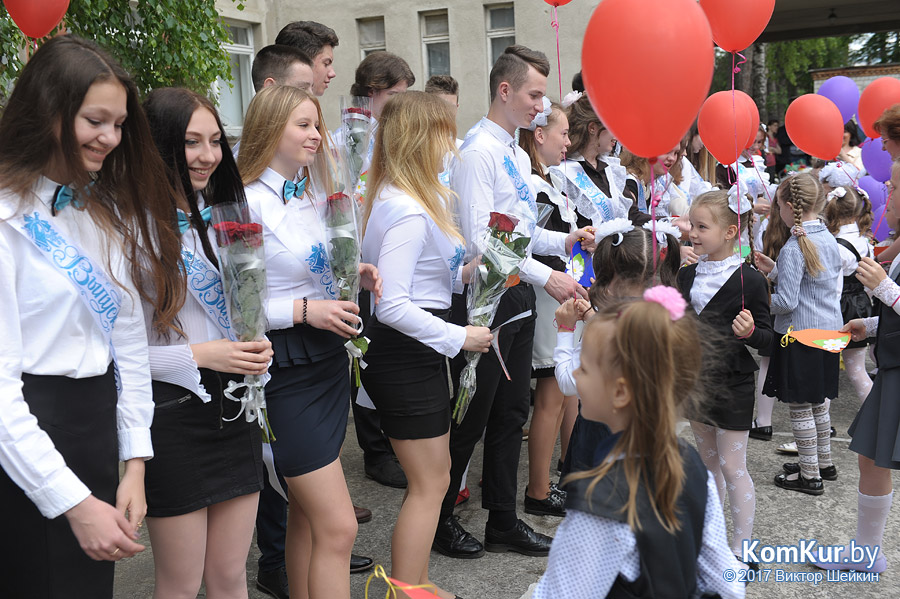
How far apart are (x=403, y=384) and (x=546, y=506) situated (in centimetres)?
156

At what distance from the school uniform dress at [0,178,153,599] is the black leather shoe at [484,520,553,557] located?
2.14m

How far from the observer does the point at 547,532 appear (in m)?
4.00

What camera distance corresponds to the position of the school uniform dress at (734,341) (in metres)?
3.55

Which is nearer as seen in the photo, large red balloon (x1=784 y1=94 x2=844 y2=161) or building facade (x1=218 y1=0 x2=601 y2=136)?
large red balloon (x1=784 y1=94 x2=844 y2=161)

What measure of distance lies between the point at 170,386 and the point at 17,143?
0.77 m

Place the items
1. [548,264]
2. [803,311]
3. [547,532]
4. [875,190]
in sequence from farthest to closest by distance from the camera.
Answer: [875,190] < [803,311] < [548,264] < [547,532]

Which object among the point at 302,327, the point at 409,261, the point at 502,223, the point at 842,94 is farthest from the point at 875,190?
the point at 302,327

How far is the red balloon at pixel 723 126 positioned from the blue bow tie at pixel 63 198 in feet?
12.9

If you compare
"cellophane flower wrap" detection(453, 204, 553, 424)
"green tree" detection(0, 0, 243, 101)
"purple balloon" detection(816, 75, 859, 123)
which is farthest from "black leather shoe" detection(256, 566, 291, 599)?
"purple balloon" detection(816, 75, 859, 123)

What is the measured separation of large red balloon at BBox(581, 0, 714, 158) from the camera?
2.37 meters

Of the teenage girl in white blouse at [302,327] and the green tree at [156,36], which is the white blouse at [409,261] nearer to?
the teenage girl in white blouse at [302,327]

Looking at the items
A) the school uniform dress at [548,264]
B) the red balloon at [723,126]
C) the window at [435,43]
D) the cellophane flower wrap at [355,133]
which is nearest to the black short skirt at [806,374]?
the red balloon at [723,126]

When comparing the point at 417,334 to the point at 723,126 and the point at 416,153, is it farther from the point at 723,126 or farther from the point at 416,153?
the point at 723,126

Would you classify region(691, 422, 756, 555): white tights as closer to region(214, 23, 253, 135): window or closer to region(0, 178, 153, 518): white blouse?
region(0, 178, 153, 518): white blouse
